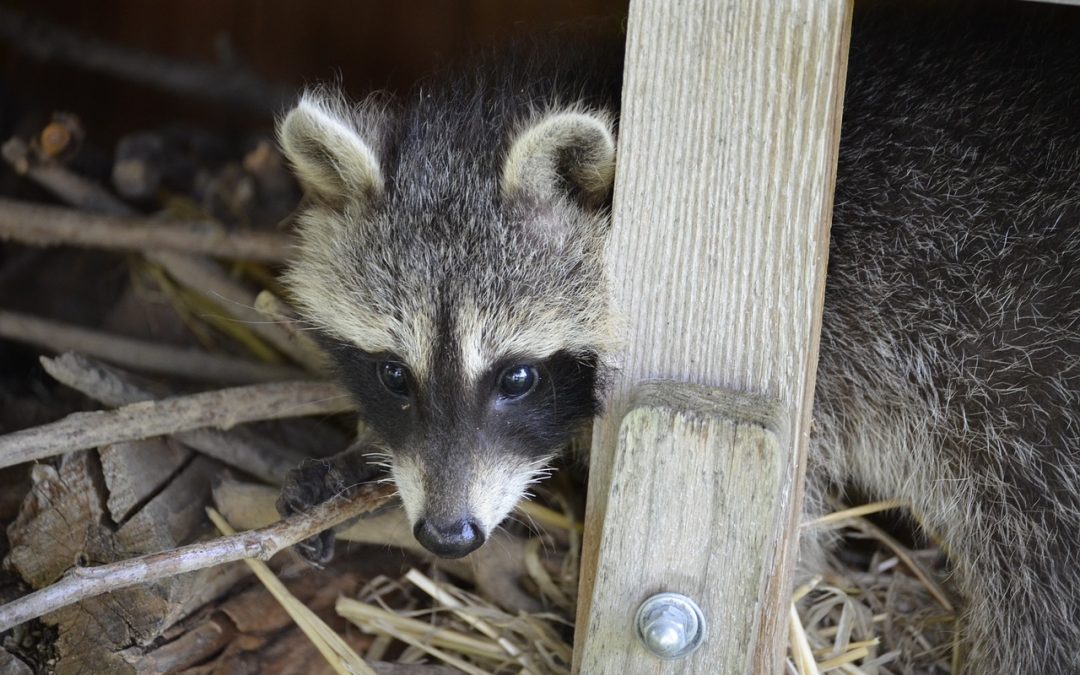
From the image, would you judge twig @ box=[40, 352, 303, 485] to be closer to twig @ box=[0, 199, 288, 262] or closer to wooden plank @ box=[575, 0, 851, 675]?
twig @ box=[0, 199, 288, 262]

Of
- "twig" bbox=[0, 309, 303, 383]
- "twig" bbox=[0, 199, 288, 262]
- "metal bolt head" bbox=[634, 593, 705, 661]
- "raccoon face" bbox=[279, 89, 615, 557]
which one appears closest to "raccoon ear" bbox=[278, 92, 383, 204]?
"raccoon face" bbox=[279, 89, 615, 557]

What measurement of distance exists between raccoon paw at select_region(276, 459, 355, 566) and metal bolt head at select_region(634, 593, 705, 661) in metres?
0.96

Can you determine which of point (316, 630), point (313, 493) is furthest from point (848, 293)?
point (316, 630)

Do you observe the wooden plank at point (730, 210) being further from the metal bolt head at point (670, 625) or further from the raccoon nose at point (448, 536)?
the raccoon nose at point (448, 536)

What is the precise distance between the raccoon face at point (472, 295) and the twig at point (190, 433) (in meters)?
0.69

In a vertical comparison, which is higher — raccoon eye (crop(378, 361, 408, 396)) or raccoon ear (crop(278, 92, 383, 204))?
raccoon ear (crop(278, 92, 383, 204))

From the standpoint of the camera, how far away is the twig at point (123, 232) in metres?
3.38

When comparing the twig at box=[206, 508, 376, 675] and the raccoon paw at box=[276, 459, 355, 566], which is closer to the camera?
the twig at box=[206, 508, 376, 675]

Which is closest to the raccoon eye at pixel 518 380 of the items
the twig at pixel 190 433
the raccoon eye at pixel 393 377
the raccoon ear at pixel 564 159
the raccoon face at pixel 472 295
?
the raccoon face at pixel 472 295

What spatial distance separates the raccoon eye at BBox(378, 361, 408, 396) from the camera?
2342mm

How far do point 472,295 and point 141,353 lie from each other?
1769 mm

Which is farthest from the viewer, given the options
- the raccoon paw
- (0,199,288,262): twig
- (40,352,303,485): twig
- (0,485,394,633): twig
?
(0,199,288,262): twig

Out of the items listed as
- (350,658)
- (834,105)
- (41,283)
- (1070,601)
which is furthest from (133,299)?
(1070,601)

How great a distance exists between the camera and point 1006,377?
244 cm
